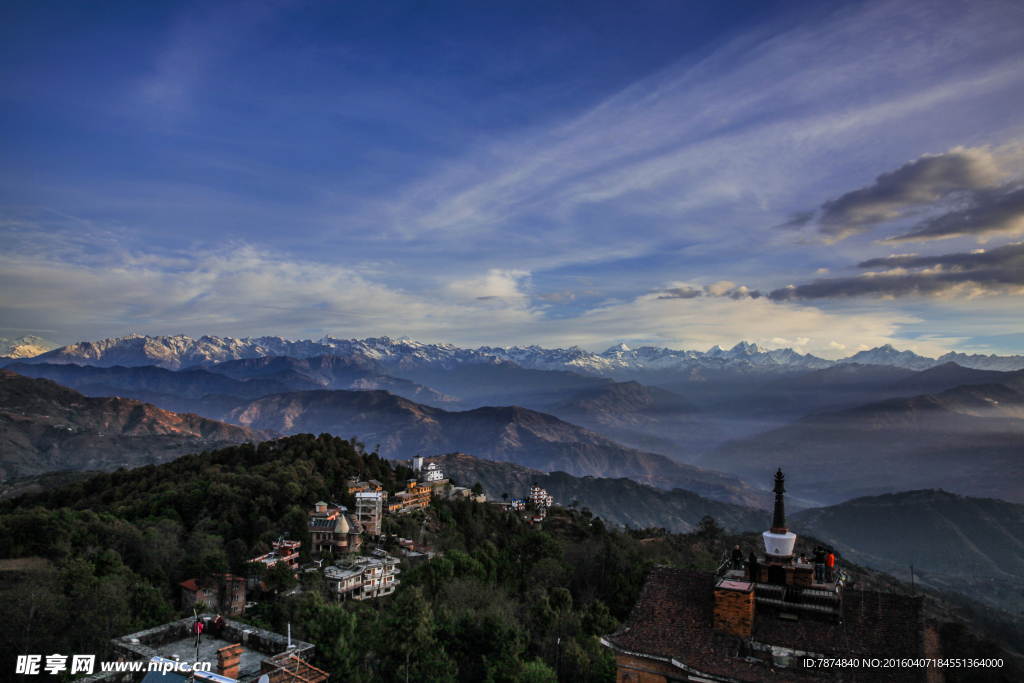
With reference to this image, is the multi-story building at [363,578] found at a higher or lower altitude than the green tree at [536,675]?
lower

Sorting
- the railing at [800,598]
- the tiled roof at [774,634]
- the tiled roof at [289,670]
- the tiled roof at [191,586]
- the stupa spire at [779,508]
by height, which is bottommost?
the tiled roof at [191,586]

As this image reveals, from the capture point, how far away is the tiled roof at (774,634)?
42.6 feet

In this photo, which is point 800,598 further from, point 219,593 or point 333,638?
point 219,593

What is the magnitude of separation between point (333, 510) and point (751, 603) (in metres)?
55.1

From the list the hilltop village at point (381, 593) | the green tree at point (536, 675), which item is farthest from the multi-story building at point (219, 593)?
the green tree at point (536, 675)

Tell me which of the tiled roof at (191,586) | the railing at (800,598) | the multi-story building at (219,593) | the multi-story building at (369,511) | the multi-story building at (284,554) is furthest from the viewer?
the multi-story building at (369,511)

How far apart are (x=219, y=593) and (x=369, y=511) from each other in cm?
2627

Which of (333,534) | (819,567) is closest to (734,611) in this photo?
(819,567)

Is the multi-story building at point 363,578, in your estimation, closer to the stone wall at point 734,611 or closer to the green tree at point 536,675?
the green tree at point 536,675

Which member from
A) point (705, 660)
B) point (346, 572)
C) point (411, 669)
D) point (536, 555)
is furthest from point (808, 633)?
point (536, 555)

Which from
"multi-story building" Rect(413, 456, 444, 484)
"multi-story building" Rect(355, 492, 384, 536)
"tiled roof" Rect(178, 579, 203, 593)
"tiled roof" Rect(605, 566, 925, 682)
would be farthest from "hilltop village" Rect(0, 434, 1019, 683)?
A: "multi-story building" Rect(413, 456, 444, 484)

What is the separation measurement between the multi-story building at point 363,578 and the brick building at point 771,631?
36.4 metres

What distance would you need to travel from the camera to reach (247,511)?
5959cm

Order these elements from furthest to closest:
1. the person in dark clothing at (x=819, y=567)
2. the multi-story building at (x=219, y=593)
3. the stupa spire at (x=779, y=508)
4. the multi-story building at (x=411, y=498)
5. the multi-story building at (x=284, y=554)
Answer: the multi-story building at (x=411, y=498)
the multi-story building at (x=284, y=554)
the multi-story building at (x=219, y=593)
the stupa spire at (x=779, y=508)
the person in dark clothing at (x=819, y=567)
